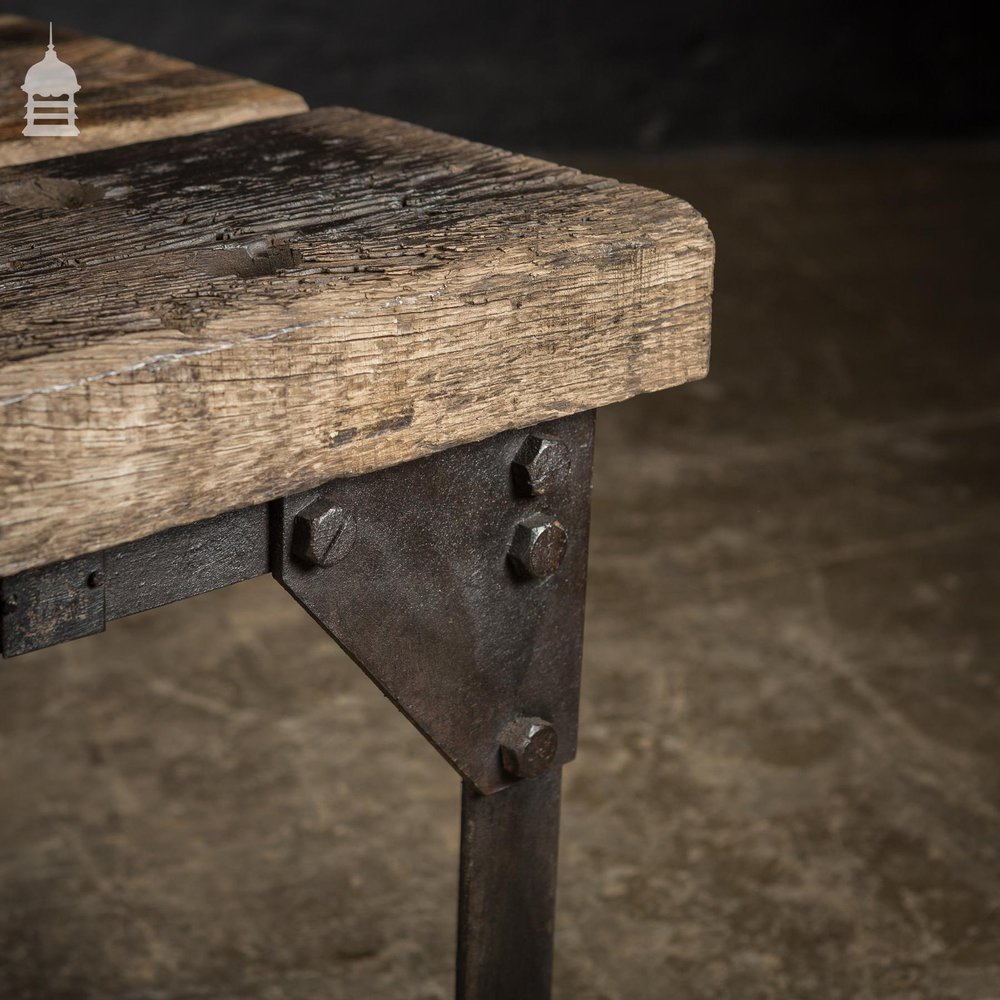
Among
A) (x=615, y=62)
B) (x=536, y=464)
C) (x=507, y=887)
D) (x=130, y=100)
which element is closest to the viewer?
(x=536, y=464)

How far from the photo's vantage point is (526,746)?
98 centimetres

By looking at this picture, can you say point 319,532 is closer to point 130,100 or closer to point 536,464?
point 536,464

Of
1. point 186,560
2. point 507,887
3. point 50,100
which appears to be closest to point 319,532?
point 186,560

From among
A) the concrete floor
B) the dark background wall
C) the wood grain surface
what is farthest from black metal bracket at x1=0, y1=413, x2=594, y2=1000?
the dark background wall

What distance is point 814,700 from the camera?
2.08m

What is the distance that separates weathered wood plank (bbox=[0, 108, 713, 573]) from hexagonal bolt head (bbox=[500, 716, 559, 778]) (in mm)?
240

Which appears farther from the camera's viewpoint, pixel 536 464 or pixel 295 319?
pixel 536 464

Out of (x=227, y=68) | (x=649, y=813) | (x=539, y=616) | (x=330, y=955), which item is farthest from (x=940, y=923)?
(x=227, y=68)

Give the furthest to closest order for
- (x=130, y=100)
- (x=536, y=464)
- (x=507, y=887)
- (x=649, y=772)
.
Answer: (x=649, y=772) → (x=130, y=100) → (x=507, y=887) → (x=536, y=464)

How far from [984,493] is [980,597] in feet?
1.28

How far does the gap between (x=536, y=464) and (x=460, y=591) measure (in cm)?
9

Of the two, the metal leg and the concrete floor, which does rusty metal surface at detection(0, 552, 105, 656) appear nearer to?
the metal leg

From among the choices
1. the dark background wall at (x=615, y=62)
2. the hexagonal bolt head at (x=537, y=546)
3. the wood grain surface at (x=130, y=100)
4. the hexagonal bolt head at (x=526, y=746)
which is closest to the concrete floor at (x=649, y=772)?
the hexagonal bolt head at (x=526, y=746)

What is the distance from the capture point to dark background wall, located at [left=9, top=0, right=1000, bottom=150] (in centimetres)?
425
